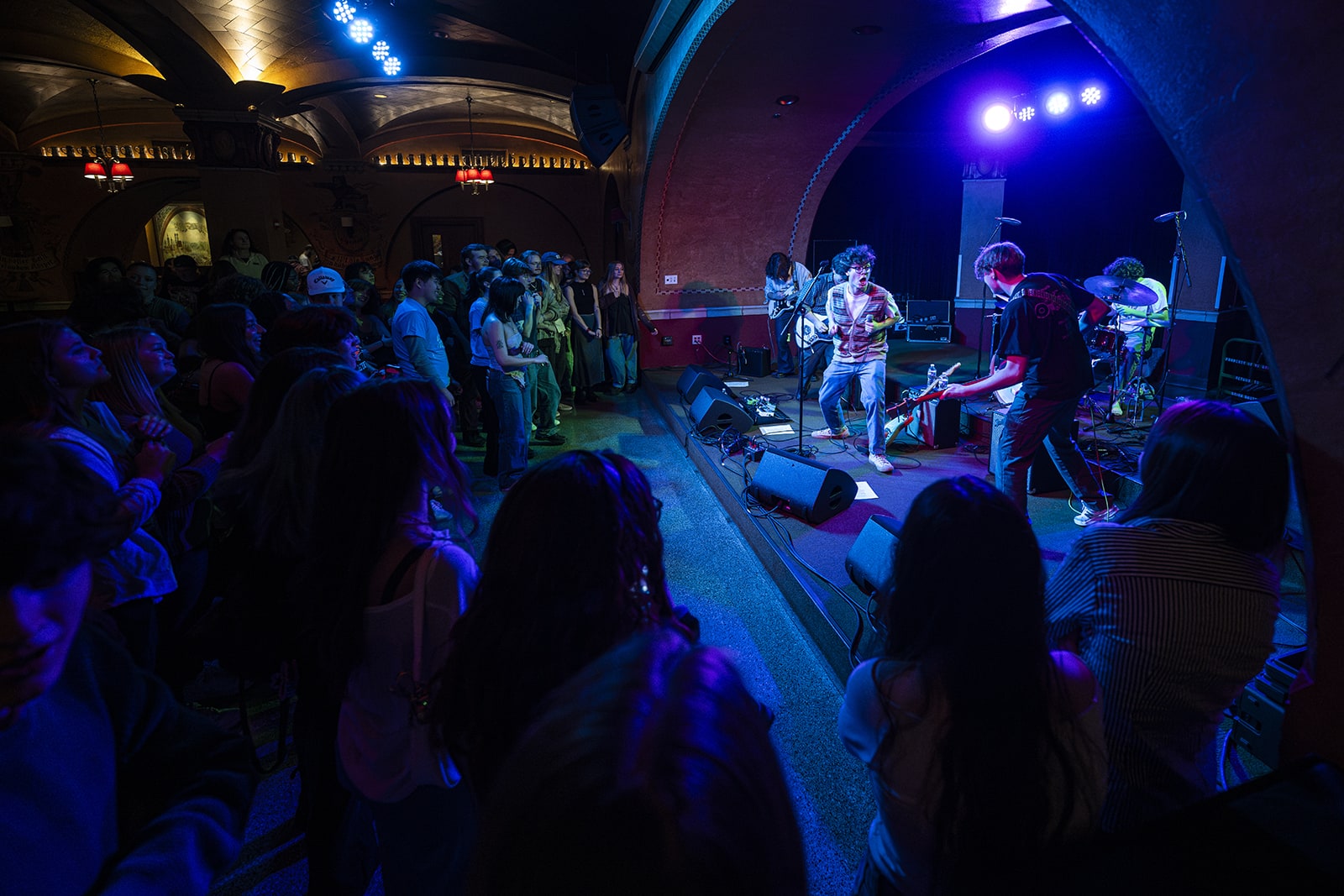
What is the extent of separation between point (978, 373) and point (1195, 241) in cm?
323

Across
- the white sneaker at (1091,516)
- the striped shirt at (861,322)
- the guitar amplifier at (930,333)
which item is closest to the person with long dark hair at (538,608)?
the white sneaker at (1091,516)

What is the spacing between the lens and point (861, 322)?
543 cm

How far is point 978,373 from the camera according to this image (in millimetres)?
7895

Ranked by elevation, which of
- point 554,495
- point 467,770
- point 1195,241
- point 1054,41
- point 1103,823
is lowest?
point 1103,823

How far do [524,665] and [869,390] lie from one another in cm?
476

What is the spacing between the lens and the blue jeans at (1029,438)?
149 inches

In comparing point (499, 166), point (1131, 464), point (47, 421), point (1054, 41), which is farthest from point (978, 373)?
point (499, 166)

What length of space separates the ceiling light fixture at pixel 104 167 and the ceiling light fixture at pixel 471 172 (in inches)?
225

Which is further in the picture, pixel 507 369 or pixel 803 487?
pixel 507 369

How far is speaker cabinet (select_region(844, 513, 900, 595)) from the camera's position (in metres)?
2.90

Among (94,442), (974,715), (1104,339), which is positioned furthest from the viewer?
(1104,339)

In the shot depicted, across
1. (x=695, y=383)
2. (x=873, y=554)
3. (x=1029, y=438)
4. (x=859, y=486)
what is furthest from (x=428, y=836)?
(x=695, y=383)

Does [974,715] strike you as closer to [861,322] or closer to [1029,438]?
[1029,438]

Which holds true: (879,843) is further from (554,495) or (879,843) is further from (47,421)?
(47,421)
